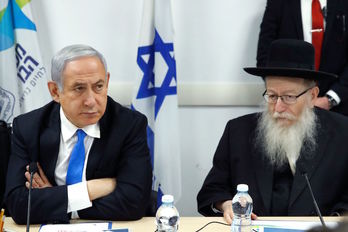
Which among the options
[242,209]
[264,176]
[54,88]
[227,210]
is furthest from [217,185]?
[54,88]

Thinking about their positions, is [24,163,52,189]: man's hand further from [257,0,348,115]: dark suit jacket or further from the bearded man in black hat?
[257,0,348,115]: dark suit jacket

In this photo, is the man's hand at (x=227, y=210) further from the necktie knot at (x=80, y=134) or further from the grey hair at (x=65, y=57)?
the grey hair at (x=65, y=57)

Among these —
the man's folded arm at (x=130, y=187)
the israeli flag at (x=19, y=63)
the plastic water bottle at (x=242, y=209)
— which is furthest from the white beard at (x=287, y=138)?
the israeli flag at (x=19, y=63)

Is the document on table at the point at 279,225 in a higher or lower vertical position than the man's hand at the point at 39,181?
lower

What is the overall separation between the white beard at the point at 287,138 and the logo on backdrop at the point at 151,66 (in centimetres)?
125

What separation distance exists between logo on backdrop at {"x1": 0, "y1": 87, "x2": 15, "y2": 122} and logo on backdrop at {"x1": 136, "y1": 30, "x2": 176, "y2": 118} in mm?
1001

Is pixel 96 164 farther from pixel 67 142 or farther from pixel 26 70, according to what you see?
pixel 26 70

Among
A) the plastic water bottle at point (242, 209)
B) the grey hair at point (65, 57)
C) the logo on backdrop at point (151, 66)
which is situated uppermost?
the grey hair at point (65, 57)

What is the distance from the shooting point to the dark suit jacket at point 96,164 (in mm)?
2764

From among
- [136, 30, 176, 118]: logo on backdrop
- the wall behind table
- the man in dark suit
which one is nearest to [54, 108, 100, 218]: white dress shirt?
the man in dark suit

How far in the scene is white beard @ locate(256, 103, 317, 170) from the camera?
3.20m

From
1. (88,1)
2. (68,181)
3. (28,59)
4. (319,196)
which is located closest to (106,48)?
(88,1)

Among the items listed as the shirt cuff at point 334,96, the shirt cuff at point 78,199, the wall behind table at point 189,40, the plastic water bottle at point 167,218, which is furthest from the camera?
the wall behind table at point 189,40

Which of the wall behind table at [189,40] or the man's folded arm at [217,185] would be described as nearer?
the man's folded arm at [217,185]
